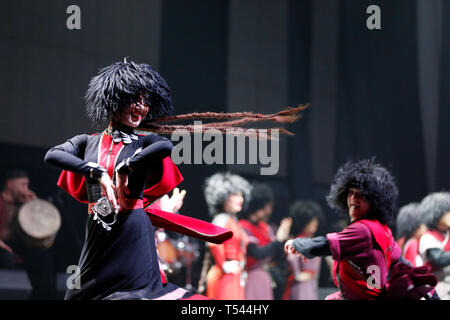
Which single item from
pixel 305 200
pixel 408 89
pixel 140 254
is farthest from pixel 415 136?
pixel 140 254

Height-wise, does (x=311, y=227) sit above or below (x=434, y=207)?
below

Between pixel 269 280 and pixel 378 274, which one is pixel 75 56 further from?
pixel 378 274

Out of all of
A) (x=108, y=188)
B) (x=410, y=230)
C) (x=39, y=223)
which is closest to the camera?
(x=108, y=188)

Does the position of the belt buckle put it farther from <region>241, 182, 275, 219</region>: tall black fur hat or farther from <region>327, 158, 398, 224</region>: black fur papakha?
<region>241, 182, 275, 219</region>: tall black fur hat

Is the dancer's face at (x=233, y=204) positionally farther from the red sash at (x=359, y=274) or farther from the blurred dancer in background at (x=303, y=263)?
the red sash at (x=359, y=274)

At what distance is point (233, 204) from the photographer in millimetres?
4488

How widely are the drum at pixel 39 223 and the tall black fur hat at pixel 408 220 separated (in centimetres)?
278

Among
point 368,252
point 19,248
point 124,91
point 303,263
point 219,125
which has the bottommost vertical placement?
point 303,263

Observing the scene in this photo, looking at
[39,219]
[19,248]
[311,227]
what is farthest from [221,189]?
[19,248]

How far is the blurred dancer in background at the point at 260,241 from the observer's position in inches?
176

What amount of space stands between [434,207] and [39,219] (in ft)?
10.0

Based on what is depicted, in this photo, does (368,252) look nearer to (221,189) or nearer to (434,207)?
(221,189)

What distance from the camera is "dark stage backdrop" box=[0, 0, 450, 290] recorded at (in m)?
4.09
